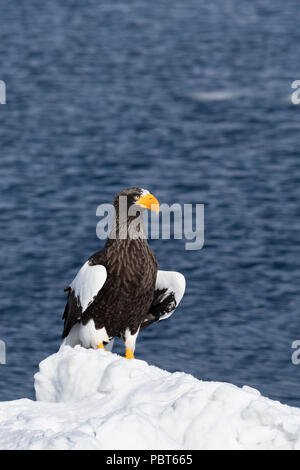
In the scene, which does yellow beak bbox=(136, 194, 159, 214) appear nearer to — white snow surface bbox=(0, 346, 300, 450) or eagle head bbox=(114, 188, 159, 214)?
eagle head bbox=(114, 188, 159, 214)

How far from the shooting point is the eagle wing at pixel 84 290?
52.2 ft

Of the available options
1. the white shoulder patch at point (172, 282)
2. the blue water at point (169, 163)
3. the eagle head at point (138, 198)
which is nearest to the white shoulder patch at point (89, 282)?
the eagle head at point (138, 198)

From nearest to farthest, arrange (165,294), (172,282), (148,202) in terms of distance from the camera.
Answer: (148,202), (172,282), (165,294)

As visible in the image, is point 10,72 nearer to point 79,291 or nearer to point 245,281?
point 245,281

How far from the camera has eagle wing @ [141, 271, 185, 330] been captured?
1703 cm

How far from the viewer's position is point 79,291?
53.1 ft

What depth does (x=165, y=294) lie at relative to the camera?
1731 centimetres

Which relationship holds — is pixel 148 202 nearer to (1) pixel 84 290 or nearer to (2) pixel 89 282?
(2) pixel 89 282

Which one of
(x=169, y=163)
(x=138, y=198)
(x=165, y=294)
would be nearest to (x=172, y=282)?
(x=165, y=294)

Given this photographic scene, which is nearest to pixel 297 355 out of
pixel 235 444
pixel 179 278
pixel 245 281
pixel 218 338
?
pixel 218 338

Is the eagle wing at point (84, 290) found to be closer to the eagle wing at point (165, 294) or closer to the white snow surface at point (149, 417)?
the eagle wing at point (165, 294)

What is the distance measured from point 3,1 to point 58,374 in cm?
5641

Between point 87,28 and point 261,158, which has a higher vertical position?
point 87,28

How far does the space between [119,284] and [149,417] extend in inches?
168
